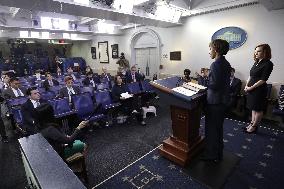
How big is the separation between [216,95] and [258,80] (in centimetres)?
200

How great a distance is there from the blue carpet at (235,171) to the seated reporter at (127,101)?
1.98 meters

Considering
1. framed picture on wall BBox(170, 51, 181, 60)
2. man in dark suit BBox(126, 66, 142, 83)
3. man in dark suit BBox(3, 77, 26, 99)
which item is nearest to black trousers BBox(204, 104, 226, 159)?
man in dark suit BBox(126, 66, 142, 83)

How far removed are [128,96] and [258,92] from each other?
343 cm

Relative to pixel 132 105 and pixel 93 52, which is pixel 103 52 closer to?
pixel 93 52

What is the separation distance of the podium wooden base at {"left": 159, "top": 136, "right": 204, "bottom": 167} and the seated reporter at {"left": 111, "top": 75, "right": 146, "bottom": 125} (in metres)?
2.09

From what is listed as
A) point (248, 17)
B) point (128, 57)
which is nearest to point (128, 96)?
point (248, 17)

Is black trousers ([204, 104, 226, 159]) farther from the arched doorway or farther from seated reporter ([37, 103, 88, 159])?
the arched doorway

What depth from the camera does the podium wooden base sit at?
136 inches

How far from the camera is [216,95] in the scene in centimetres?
310

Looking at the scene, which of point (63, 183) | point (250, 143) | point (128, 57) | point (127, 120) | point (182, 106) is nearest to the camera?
point (63, 183)

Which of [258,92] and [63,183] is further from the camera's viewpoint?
[258,92]

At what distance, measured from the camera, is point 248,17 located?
6.46 metres

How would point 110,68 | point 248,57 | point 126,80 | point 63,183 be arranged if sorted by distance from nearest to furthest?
point 63,183
point 248,57
point 126,80
point 110,68

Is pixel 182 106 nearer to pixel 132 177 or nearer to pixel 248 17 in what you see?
pixel 132 177
